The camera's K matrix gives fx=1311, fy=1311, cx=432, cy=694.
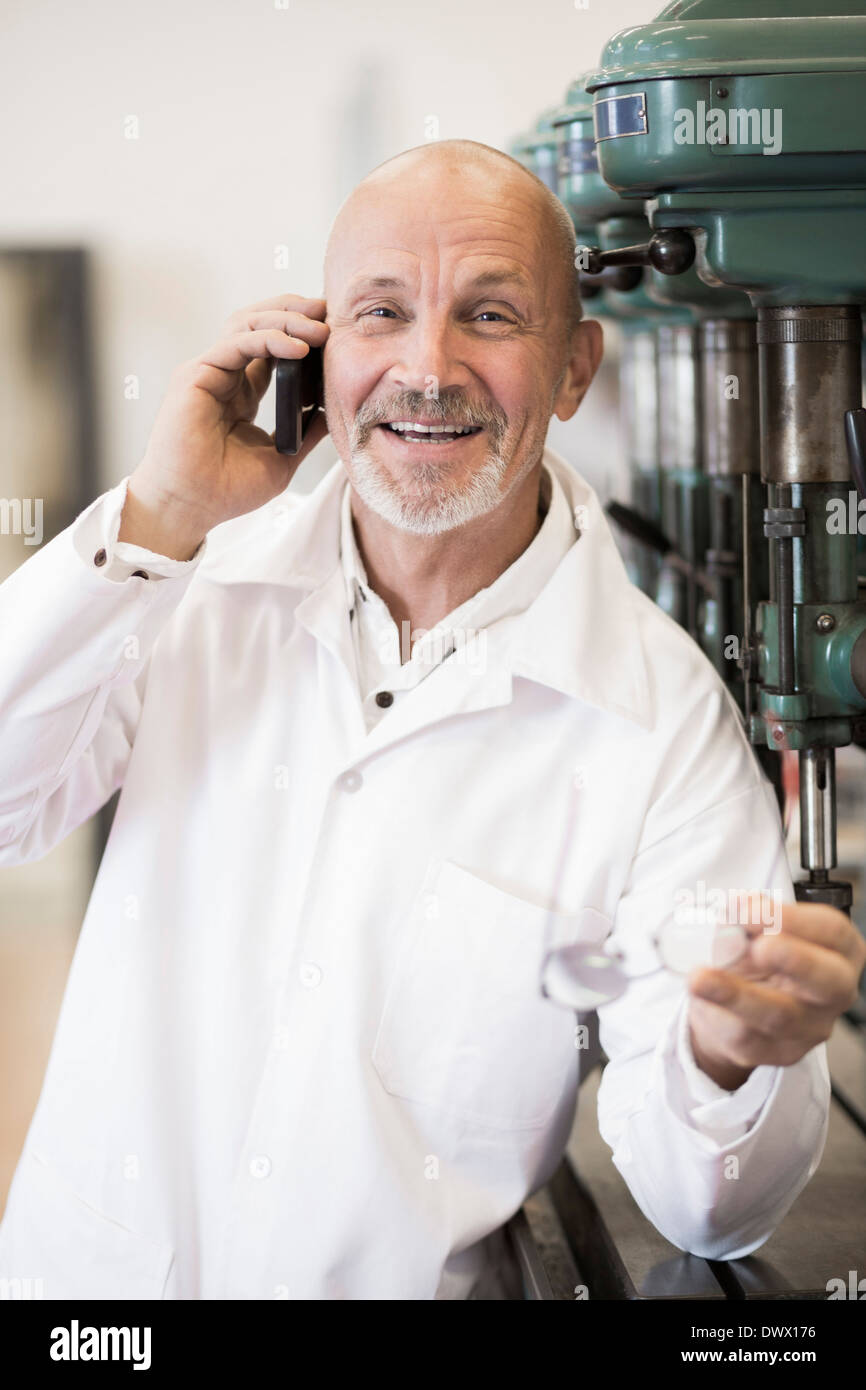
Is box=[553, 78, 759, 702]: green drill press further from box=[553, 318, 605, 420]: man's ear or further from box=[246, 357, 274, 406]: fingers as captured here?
box=[246, 357, 274, 406]: fingers

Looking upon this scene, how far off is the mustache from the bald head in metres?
0.14

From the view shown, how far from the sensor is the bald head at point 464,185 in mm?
1082

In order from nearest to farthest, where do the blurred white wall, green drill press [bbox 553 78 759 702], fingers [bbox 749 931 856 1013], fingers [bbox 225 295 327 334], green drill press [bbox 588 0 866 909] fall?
fingers [bbox 749 931 856 1013] < green drill press [bbox 588 0 866 909] < fingers [bbox 225 295 327 334] < green drill press [bbox 553 78 759 702] < the blurred white wall

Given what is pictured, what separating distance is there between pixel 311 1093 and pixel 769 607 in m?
0.52

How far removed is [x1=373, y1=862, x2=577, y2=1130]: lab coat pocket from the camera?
1.05 meters

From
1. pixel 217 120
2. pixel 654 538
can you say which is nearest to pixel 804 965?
pixel 654 538

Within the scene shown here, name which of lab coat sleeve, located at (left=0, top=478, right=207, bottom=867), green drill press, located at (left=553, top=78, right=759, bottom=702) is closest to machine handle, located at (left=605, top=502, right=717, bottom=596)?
green drill press, located at (left=553, top=78, right=759, bottom=702)

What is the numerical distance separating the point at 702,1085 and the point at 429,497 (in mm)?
510

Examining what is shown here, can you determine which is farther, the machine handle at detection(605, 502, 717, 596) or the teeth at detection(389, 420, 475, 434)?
the machine handle at detection(605, 502, 717, 596)

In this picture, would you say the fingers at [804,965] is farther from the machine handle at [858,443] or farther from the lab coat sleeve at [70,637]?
the lab coat sleeve at [70,637]

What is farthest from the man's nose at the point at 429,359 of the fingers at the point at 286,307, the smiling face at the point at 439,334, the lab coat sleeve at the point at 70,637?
the lab coat sleeve at the point at 70,637

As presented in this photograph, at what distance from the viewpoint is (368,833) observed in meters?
1.06

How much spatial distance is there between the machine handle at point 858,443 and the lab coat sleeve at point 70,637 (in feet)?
1.65

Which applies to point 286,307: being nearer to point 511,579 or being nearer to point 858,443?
point 511,579
